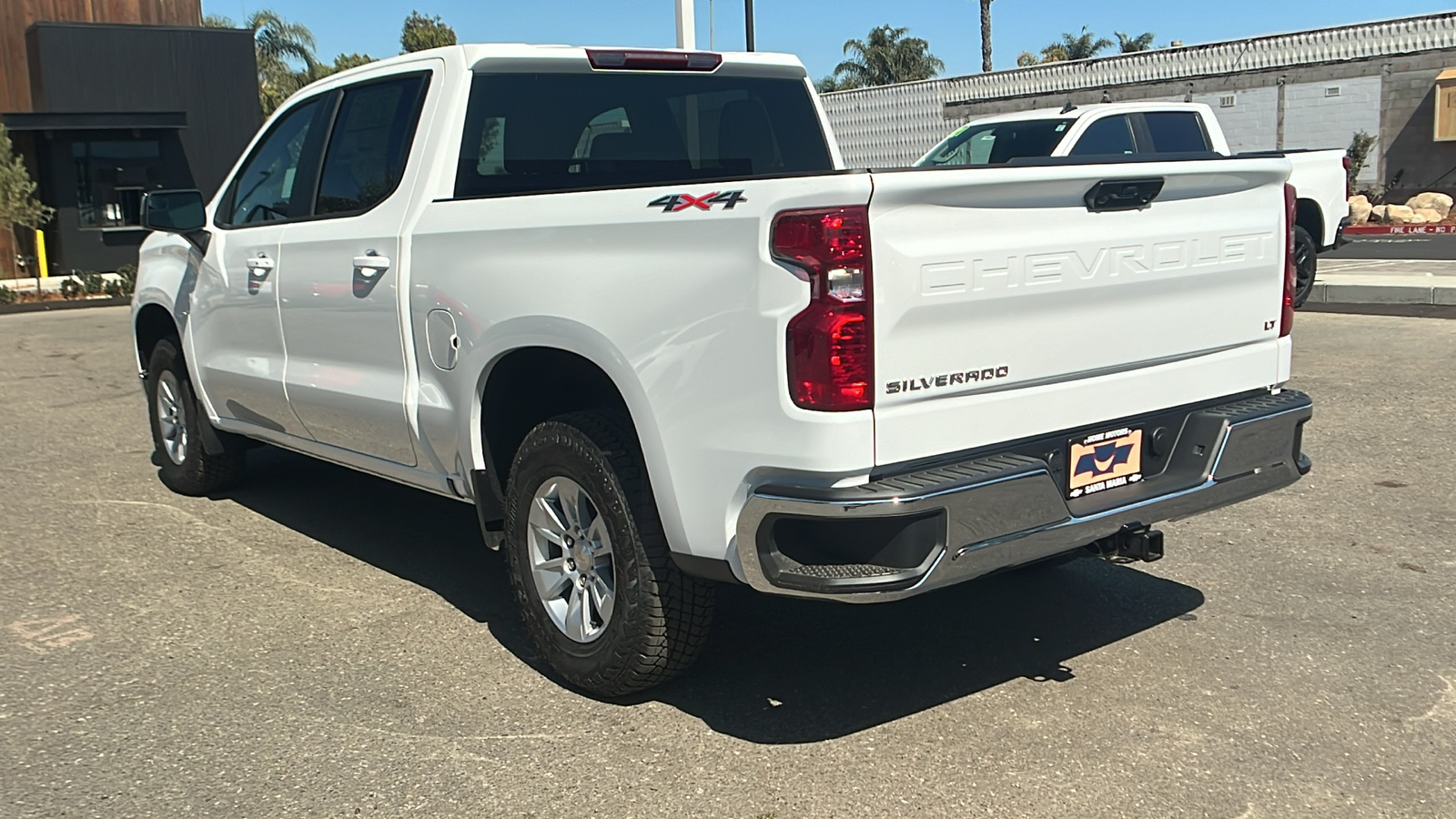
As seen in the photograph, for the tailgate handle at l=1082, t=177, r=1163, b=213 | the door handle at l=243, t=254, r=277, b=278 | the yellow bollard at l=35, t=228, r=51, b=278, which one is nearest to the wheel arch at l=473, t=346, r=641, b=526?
the tailgate handle at l=1082, t=177, r=1163, b=213

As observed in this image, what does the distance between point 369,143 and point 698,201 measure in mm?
2139

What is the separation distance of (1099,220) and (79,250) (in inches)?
1032

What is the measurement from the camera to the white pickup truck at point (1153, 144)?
38.6 ft

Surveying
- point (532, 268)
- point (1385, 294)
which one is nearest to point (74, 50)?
point (1385, 294)

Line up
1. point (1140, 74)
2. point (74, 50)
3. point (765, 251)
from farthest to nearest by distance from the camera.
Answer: point (1140, 74), point (74, 50), point (765, 251)

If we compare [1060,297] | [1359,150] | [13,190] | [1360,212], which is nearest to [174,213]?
[1060,297]

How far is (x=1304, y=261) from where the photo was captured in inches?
479

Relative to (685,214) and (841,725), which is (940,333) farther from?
(841,725)

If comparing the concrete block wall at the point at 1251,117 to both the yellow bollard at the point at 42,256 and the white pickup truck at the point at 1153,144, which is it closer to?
the white pickup truck at the point at 1153,144

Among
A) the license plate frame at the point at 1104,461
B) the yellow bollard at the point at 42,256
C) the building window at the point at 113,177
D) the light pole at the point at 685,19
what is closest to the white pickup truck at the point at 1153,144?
the light pole at the point at 685,19

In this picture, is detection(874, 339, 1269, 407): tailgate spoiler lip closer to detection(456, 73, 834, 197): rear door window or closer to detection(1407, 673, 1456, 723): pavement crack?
detection(1407, 673, 1456, 723): pavement crack

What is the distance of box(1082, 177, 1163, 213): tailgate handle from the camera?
358 centimetres

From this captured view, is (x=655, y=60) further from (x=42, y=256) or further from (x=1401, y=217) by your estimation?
(x=1401, y=217)

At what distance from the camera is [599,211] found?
3699 mm
